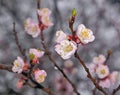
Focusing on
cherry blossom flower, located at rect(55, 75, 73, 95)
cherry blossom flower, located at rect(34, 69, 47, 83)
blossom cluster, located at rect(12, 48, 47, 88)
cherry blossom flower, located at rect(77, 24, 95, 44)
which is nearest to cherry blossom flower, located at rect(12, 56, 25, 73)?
blossom cluster, located at rect(12, 48, 47, 88)

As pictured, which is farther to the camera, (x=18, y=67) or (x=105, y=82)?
(x=105, y=82)

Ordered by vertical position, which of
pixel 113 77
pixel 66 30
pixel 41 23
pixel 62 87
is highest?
pixel 41 23

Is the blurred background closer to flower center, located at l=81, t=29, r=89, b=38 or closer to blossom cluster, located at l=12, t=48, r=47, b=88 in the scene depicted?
blossom cluster, located at l=12, t=48, r=47, b=88

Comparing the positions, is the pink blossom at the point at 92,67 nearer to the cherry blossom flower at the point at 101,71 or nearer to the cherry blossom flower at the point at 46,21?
the cherry blossom flower at the point at 101,71

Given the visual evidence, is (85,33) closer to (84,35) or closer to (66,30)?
(84,35)

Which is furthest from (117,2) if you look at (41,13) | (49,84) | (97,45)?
(41,13)

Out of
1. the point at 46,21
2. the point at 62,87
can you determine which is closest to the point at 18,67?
the point at 46,21

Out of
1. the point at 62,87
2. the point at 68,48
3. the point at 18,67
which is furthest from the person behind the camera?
the point at 62,87

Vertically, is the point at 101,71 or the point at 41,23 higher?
the point at 41,23
